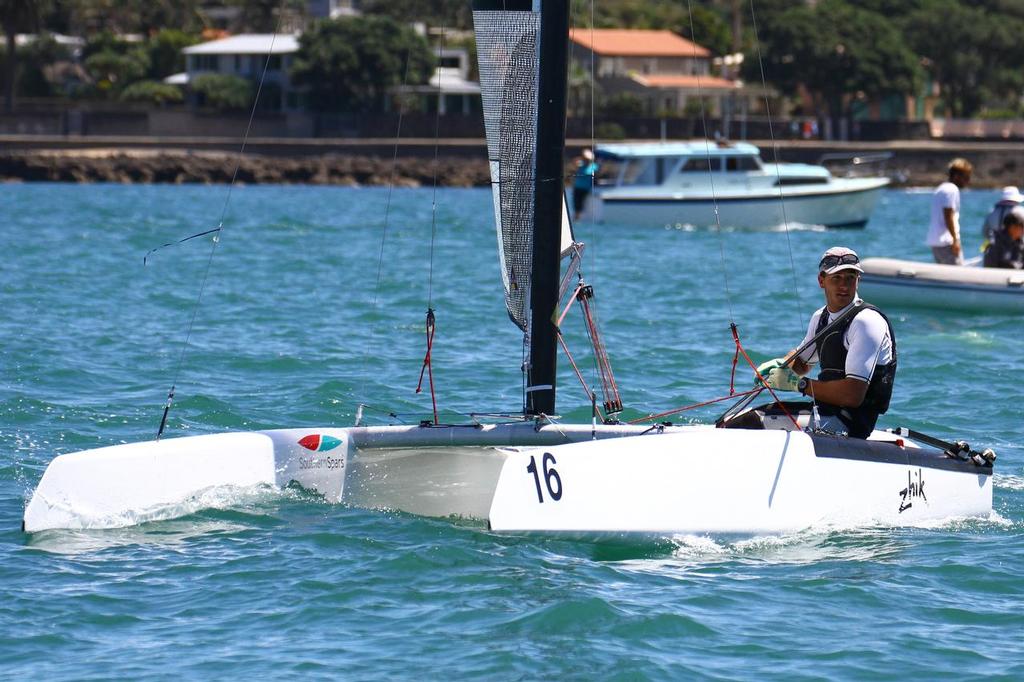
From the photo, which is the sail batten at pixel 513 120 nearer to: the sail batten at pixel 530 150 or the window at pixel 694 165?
the sail batten at pixel 530 150

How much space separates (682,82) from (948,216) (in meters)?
57.8

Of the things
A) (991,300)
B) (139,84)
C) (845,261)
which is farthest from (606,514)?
(139,84)

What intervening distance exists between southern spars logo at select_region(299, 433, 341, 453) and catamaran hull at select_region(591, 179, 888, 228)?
912 inches

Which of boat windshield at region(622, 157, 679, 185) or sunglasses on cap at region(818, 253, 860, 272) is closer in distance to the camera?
sunglasses on cap at region(818, 253, 860, 272)

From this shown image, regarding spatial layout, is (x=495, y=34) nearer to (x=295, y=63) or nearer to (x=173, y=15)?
(x=295, y=63)

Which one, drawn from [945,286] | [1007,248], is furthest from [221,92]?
[1007,248]

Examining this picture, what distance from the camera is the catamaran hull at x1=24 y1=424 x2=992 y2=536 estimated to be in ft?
21.2

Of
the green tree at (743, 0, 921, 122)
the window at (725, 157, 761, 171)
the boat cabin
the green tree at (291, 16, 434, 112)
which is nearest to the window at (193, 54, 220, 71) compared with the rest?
the green tree at (291, 16, 434, 112)

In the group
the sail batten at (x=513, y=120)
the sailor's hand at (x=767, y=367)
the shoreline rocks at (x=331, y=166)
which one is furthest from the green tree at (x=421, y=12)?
the sailor's hand at (x=767, y=367)

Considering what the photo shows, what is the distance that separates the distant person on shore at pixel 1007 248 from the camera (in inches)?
569

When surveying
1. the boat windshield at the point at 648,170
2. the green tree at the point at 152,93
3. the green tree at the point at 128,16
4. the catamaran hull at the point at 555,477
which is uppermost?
the green tree at the point at 128,16

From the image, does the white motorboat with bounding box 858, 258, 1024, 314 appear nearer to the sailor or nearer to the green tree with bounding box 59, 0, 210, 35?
the sailor

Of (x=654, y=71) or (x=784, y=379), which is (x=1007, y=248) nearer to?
(x=784, y=379)

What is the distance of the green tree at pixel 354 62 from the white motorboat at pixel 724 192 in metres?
31.8
